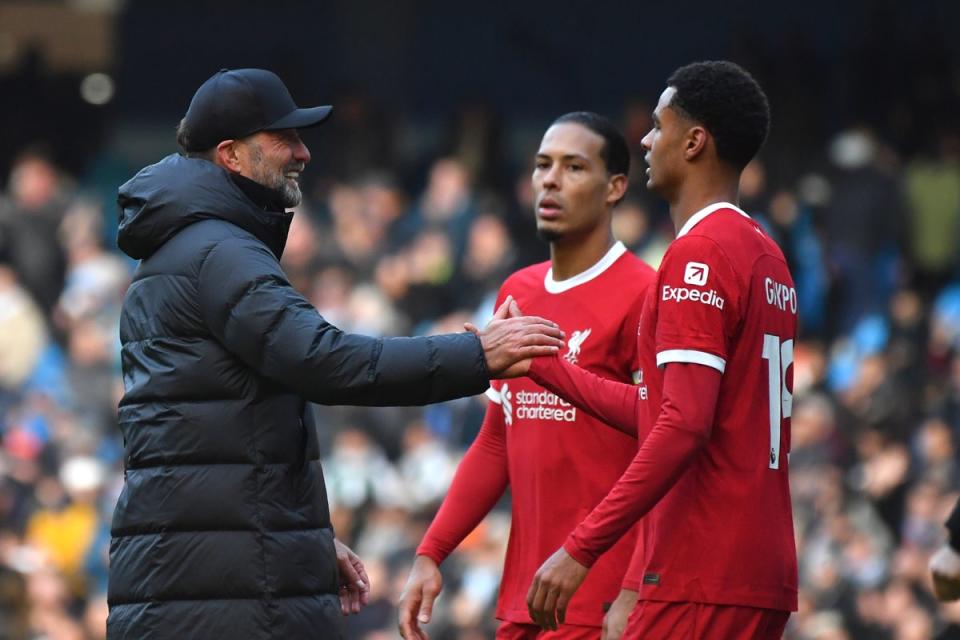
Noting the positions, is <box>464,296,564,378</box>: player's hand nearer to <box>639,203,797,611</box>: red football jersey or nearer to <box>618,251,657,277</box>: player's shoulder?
<box>639,203,797,611</box>: red football jersey

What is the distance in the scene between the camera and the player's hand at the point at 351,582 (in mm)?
5547

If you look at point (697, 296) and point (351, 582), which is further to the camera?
point (351, 582)

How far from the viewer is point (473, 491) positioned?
6227 millimetres

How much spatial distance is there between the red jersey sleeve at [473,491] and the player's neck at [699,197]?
4.33ft

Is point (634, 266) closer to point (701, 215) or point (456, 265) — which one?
point (701, 215)

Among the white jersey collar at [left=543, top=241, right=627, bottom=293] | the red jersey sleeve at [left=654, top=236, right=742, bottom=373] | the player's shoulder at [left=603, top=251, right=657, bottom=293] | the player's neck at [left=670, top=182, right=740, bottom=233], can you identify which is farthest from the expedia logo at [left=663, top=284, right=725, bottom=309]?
the white jersey collar at [left=543, top=241, right=627, bottom=293]

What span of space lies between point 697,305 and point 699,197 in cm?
39

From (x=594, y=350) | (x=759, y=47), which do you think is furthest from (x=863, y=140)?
(x=594, y=350)

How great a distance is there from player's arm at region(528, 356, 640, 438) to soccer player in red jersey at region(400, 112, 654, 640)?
1.25ft

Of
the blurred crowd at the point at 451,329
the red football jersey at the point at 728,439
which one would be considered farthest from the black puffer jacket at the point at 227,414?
the blurred crowd at the point at 451,329

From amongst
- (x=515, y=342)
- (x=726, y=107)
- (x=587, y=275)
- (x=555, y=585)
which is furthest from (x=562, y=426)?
(x=726, y=107)

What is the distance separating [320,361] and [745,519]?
1.14 meters

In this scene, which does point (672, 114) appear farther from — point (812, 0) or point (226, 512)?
point (812, 0)

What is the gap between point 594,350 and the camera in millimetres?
6023
